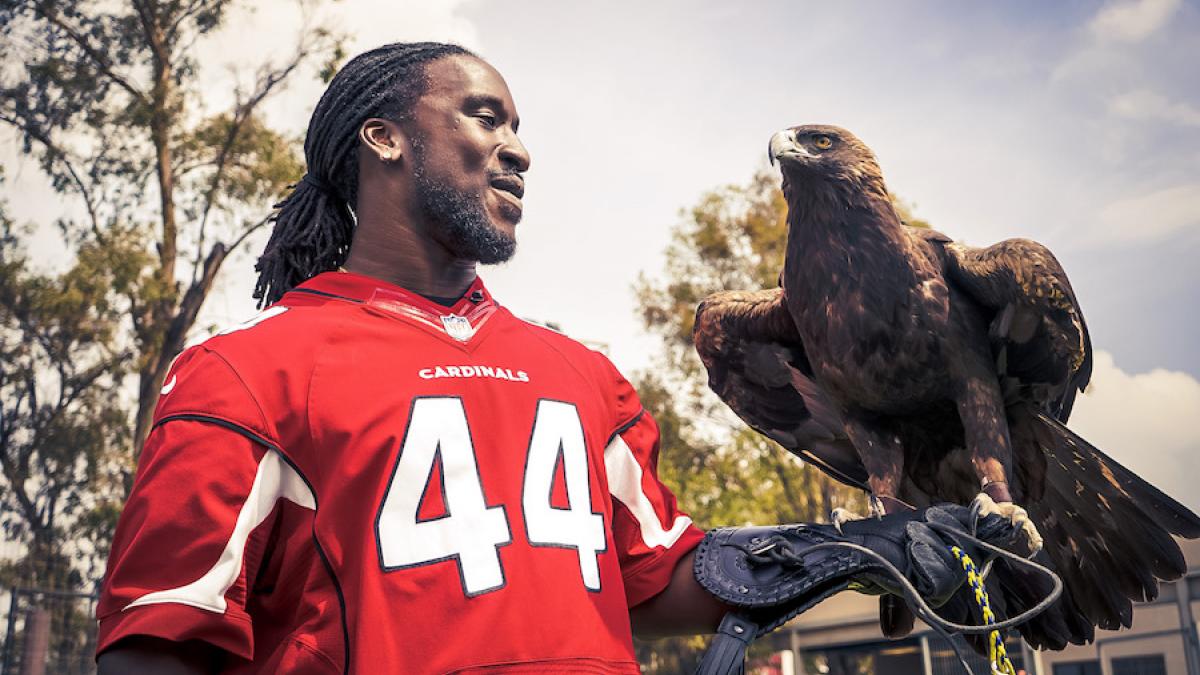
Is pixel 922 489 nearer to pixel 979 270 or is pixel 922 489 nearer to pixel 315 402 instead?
pixel 979 270

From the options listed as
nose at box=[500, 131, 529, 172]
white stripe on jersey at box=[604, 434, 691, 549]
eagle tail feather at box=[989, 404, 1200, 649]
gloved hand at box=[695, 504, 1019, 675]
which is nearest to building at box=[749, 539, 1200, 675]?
eagle tail feather at box=[989, 404, 1200, 649]

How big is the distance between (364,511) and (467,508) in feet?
0.63

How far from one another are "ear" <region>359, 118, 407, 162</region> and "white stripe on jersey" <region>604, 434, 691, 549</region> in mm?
824

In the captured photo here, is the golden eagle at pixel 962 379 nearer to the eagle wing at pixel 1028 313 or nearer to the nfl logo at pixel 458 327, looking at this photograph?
the eagle wing at pixel 1028 313

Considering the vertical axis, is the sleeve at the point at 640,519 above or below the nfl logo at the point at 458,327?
below

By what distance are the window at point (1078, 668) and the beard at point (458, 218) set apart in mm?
14112

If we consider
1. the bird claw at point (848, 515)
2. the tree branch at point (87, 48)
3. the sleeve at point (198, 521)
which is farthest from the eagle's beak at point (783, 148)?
the tree branch at point (87, 48)

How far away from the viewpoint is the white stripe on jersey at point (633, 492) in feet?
7.87

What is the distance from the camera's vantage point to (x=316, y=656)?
1.79 meters

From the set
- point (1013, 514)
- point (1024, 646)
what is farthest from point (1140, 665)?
point (1013, 514)

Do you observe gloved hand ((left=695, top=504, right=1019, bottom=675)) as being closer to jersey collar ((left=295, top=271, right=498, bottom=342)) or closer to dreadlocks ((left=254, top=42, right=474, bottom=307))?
jersey collar ((left=295, top=271, right=498, bottom=342))

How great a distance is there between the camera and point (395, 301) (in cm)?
221

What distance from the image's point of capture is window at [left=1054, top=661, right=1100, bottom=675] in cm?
1391

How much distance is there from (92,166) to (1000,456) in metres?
13.8
